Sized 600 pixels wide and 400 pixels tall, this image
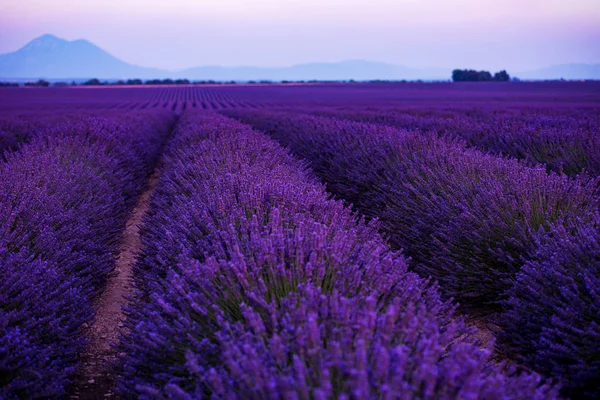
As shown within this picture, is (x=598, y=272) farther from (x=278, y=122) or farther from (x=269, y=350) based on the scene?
(x=278, y=122)

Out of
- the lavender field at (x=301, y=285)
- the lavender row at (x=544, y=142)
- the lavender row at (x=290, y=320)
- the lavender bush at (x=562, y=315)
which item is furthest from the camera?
the lavender row at (x=544, y=142)

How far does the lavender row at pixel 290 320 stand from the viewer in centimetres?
138

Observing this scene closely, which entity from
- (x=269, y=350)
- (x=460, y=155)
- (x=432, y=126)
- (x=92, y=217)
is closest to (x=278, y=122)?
(x=432, y=126)

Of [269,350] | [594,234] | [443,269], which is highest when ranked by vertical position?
[594,234]

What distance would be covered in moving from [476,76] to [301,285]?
259 feet

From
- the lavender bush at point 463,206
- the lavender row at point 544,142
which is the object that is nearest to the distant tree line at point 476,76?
the lavender row at point 544,142

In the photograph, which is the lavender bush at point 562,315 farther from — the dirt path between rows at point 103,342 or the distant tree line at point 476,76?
the distant tree line at point 476,76

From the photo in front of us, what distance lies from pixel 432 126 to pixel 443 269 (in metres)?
5.17

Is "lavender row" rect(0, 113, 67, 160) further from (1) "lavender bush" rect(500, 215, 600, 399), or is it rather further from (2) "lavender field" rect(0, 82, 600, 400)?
(1) "lavender bush" rect(500, 215, 600, 399)

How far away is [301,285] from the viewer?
1.82 meters

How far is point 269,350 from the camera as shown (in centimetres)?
159

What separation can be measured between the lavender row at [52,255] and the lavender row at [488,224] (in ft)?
6.14

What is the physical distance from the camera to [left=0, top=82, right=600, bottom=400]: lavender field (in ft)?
4.87

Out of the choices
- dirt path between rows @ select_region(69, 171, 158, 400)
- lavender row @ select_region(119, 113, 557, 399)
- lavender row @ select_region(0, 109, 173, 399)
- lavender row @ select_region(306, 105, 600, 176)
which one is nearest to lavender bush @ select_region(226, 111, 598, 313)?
lavender row @ select_region(306, 105, 600, 176)
